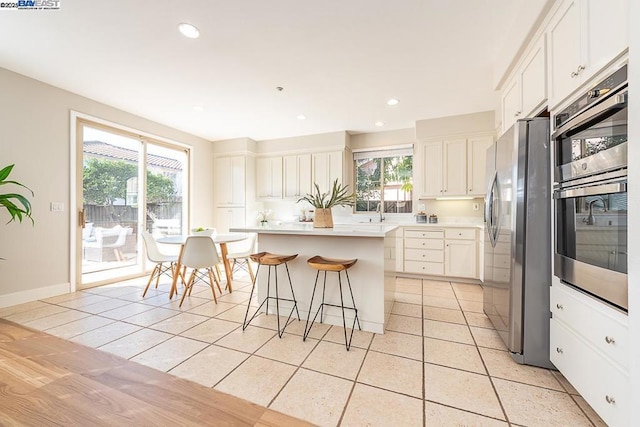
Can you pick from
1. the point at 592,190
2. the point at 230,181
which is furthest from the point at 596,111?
the point at 230,181

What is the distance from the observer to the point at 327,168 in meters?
5.00

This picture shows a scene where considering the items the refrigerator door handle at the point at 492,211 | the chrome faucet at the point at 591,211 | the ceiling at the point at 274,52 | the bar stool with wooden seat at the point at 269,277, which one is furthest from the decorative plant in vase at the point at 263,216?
the chrome faucet at the point at 591,211

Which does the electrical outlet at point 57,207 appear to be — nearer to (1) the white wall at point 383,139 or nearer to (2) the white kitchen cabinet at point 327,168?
(2) the white kitchen cabinet at point 327,168

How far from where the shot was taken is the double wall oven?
46.9 inches

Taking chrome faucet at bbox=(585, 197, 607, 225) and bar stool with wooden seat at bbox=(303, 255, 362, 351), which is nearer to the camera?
chrome faucet at bbox=(585, 197, 607, 225)

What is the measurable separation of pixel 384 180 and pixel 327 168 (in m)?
1.13

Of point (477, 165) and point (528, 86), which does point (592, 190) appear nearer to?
point (528, 86)

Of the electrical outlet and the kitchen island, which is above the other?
the electrical outlet

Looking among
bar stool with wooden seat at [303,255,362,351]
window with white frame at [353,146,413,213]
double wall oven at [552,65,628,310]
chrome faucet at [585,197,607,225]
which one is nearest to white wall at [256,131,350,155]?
window with white frame at [353,146,413,213]

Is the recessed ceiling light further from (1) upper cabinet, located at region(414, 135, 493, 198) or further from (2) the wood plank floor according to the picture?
(1) upper cabinet, located at region(414, 135, 493, 198)

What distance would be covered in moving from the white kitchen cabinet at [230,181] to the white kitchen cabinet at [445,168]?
352 cm

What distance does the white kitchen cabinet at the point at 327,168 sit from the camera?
4.91 metres

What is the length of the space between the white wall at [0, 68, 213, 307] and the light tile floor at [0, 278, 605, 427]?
329mm

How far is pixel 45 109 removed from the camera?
3170 mm
